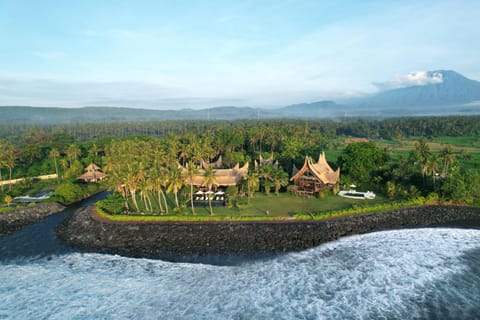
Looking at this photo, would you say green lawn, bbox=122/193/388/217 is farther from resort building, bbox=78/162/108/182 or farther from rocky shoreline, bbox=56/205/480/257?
resort building, bbox=78/162/108/182

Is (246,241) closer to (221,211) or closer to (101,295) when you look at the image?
(221,211)

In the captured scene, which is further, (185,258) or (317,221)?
(317,221)

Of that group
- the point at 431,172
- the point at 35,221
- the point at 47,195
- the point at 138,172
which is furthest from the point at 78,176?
the point at 431,172

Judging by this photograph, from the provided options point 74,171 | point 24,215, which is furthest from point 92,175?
point 24,215

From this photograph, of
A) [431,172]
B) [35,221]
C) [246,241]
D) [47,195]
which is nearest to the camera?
[246,241]

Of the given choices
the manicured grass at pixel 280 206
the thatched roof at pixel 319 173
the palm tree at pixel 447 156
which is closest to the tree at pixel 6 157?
the manicured grass at pixel 280 206

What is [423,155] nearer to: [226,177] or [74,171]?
[226,177]

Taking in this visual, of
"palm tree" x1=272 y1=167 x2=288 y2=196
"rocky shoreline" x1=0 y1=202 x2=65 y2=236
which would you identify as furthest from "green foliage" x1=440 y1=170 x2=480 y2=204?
"rocky shoreline" x1=0 y1=202 x2=65 y2=236
